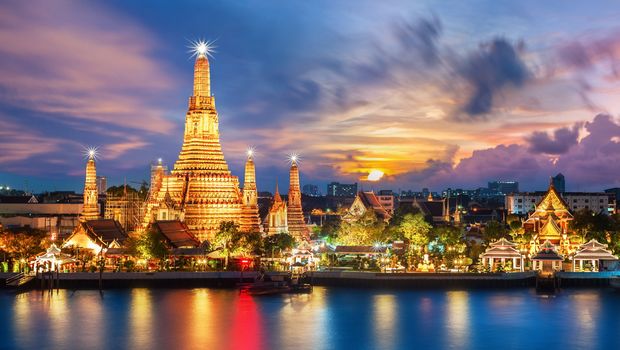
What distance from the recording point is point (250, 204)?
67.4m

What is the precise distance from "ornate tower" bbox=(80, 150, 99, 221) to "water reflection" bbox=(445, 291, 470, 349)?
28.8 m

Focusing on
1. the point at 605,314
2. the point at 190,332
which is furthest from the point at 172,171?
the point at 605,314

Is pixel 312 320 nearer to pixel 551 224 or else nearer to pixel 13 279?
pixel 13 279

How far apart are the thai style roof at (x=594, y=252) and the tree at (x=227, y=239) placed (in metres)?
21.3

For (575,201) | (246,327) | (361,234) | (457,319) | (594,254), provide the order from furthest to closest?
(575,201) → (361,234) → (594,254) → (457,319) → (246,327)

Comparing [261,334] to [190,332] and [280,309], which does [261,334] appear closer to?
[190,332]

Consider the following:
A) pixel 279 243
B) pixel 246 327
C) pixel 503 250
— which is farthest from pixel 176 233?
pixel 503 250

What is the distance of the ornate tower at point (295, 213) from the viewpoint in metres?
73.9

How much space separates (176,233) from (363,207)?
95.8 ft

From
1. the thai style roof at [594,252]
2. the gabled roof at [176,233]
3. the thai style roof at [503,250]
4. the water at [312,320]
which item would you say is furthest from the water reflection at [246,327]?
the thai style roof at [594,252]

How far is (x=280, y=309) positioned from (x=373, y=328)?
6898mm

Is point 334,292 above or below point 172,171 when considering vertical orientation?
below

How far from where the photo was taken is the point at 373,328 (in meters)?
42.5

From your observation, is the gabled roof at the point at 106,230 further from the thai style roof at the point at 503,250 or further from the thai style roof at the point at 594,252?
the thai style roof at the point at 594,252
